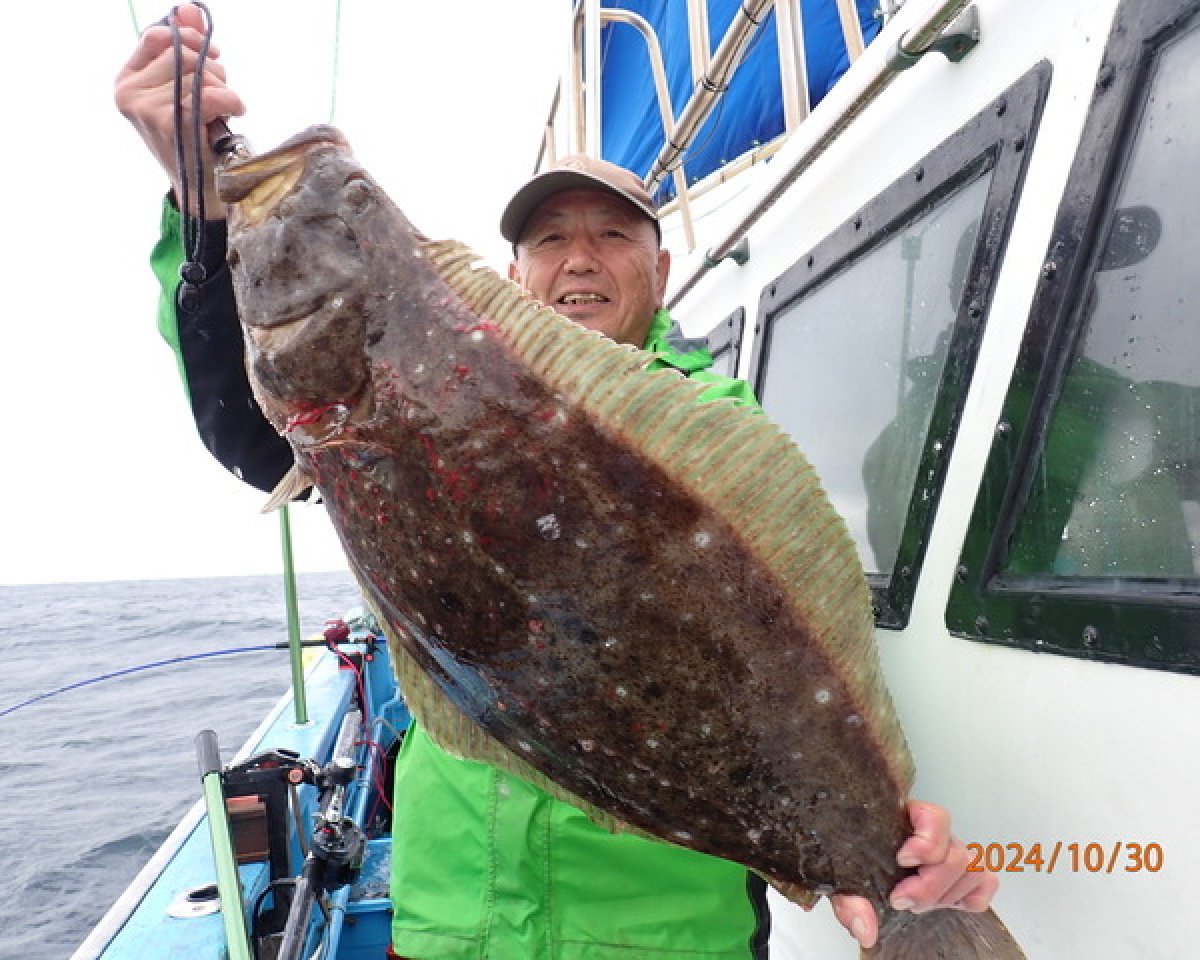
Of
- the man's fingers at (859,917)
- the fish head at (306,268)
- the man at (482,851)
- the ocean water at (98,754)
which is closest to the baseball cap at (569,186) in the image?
the man at (482,851)

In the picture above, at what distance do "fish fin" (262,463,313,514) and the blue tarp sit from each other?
18.1 ft

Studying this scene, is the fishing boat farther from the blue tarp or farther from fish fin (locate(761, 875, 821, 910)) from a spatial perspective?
the blue tarp

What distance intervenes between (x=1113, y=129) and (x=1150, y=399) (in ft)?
1.85

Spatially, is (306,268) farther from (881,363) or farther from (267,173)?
(881,363)

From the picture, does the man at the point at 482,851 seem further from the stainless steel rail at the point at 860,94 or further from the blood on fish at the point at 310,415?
the stainless steel rail at the point at 860,94

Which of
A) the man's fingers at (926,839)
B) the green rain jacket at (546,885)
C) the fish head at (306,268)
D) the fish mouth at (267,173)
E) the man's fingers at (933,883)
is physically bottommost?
the green rain jacket at (546,885)

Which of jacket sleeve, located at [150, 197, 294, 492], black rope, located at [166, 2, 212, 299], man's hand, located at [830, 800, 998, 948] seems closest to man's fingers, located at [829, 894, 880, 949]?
man's hand, located at [830, 800, 998, 948]

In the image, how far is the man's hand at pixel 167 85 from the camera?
169 cm

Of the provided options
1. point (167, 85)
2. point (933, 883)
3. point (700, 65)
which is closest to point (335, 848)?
point (933, 883)

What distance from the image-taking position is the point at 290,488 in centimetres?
181

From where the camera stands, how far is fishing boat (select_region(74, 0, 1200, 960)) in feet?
4.61

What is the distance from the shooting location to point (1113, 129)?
155 centimetres

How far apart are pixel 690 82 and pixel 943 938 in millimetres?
6881

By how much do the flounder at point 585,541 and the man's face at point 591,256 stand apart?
0.98 meters
